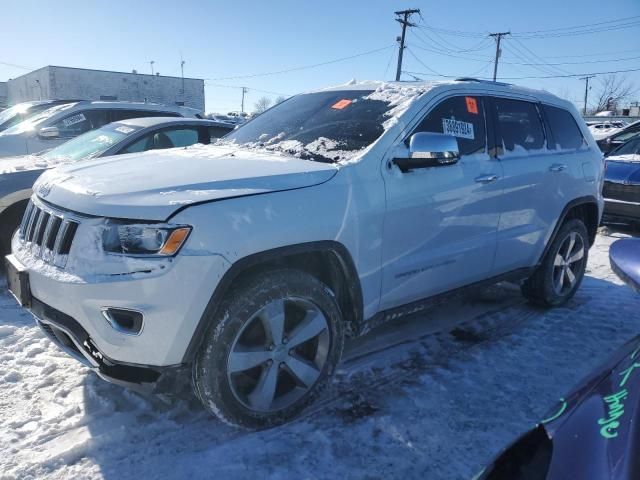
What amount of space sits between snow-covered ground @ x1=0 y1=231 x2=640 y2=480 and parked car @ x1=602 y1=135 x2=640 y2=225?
162 inches

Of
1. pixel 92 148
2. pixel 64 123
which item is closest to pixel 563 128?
pixel 92 148

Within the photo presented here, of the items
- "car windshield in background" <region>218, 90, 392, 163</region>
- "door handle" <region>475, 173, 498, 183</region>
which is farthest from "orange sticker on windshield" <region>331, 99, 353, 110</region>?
"door handle" <region>475, 173, 498, 183</region>

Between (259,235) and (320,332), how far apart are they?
719 mm

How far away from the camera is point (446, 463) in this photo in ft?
8.32

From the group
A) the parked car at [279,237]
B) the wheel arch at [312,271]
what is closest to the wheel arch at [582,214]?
the parked car at [279,237]

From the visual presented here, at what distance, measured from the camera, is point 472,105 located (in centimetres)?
369

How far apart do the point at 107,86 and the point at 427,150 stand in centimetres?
4817

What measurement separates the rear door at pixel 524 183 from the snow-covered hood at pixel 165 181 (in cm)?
170

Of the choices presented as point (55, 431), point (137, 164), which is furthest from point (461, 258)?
point (55, 431)

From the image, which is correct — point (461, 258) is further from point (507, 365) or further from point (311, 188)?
point (311, 188)

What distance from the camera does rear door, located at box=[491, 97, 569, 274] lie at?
385 centimetres

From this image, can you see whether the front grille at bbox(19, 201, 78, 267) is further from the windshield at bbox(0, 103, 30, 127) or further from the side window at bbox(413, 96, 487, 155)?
the windshield at bbox(0, 103, 30, 127)

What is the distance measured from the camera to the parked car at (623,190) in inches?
298

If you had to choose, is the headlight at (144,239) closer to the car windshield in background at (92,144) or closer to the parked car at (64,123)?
the car windshield in background at (92,144)
